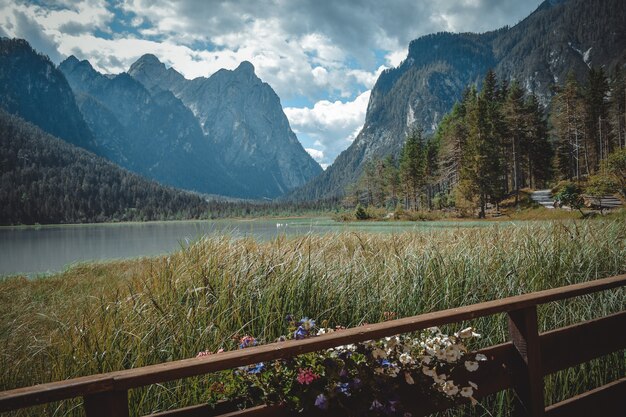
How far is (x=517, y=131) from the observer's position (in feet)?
143

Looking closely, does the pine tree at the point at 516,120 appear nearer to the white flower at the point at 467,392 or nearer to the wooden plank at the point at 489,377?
the wooden plank at the point at 489,377

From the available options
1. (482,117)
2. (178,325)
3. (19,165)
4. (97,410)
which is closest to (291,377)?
(97,410)

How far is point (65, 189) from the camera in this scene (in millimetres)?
133250

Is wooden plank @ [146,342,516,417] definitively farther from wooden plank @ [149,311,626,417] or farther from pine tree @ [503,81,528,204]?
pine tree @ [503,81,528,204]

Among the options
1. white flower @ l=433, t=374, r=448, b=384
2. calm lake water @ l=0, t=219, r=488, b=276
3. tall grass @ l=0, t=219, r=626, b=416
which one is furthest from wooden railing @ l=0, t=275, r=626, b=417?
calm lake water @ l=0, t=219, r=488, b=276

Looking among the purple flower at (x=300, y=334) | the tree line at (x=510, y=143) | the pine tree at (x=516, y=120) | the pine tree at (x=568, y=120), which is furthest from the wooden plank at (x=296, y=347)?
the pine tree at (x=568, y=120)

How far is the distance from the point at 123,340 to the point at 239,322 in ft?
3.22

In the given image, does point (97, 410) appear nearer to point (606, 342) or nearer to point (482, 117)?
point (606, 342)

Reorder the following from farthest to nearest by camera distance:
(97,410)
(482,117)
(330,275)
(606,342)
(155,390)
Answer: (482,117) → (330,275) → (155,390) → (606,342) → (97,410)

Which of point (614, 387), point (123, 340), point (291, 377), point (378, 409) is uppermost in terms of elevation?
point (291, 377)

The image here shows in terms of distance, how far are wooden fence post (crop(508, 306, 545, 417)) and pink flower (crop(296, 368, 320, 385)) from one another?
107 cm

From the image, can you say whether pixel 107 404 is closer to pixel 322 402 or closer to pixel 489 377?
pixel 322 402

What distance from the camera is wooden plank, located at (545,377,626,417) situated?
2293mm

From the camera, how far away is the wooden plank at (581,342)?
224 centimetres
